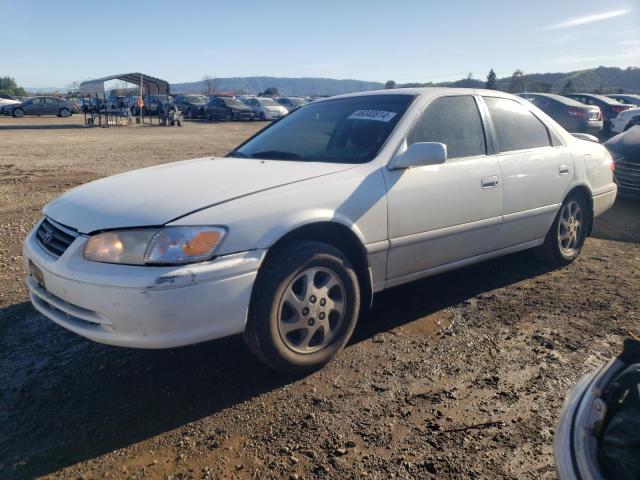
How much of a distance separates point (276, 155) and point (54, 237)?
5.01ft

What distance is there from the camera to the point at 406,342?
3426 millimetres

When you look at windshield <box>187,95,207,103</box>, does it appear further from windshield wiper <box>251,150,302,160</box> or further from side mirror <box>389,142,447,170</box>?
side mirror <box>389,142,447,170</box>

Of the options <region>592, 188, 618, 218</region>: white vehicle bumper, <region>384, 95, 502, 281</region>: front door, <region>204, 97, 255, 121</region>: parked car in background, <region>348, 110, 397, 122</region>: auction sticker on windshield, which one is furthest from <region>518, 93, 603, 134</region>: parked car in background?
<region>204, 97, 255, 121</region>: parked car in background

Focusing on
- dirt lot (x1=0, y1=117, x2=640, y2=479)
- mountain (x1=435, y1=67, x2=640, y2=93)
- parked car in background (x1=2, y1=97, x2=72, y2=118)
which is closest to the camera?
dirt lot (x1=0, y1=117, x2=640, y2=479)

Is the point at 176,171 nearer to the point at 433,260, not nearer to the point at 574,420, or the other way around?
the point at 433,260

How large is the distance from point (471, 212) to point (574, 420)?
2.28 m

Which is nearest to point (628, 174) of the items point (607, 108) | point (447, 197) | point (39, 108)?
point (447, 197)

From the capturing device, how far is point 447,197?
3.58m

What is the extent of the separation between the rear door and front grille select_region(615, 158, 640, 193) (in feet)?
11.5

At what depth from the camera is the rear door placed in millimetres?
4082

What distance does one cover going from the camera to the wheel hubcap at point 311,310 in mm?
2895

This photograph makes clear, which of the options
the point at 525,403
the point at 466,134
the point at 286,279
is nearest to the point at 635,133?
the point at 466,134

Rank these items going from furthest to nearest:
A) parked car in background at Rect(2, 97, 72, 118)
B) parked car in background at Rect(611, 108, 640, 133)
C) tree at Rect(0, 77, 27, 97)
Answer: tree at Rect(0, 77, 27, 97), parked car in background at Rect(2, 97, 72, 118), parked car in background at Rect(611, 108, 640, 133)

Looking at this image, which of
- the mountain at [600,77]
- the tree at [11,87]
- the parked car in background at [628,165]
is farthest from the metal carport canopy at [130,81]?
the mountain at [600,77]
